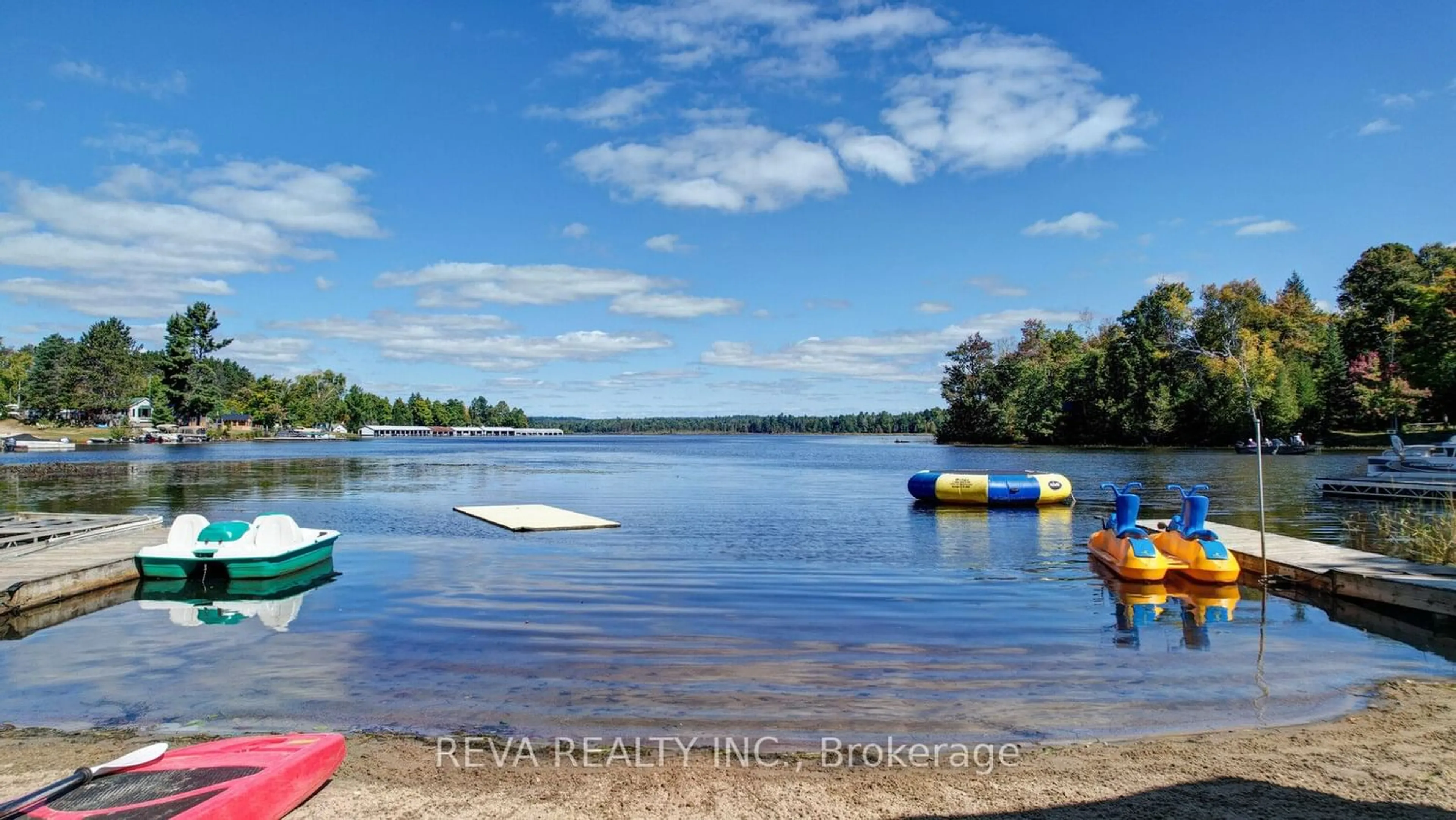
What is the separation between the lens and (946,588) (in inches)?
552

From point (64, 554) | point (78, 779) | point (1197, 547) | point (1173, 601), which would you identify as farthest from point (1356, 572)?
point (64, 554)

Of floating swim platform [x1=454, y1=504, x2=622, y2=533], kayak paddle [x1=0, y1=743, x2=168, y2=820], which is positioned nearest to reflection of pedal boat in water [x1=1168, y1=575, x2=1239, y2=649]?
kayak paddle [x1=0, y1=743, x2=168, y2=820]

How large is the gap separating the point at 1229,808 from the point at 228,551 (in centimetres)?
1490

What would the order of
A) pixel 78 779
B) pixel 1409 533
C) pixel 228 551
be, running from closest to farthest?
pixel 78 779, pixel 228 551, pixel 1409 533

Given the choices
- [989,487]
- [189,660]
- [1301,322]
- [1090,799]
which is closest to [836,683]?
[1090,799]

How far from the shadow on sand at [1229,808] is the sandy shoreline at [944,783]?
12 mm

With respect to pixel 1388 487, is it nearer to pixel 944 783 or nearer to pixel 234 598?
pixel 944 783

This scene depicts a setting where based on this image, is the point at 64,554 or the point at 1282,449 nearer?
the point at 64,554

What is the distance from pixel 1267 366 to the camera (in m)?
70.4

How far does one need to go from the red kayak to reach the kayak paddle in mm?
31

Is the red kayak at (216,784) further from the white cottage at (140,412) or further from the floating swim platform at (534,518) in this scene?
the white cottage at (140,412)

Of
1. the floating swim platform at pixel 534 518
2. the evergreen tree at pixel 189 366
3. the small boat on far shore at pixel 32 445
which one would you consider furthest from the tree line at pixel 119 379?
the floating swim platform at pixel 534 518

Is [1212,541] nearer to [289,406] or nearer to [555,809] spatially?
[555,809]

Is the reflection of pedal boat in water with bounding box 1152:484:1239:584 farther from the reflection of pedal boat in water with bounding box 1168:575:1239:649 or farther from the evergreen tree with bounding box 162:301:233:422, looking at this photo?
the evergreen tree with bounding box 162:301:233:422
